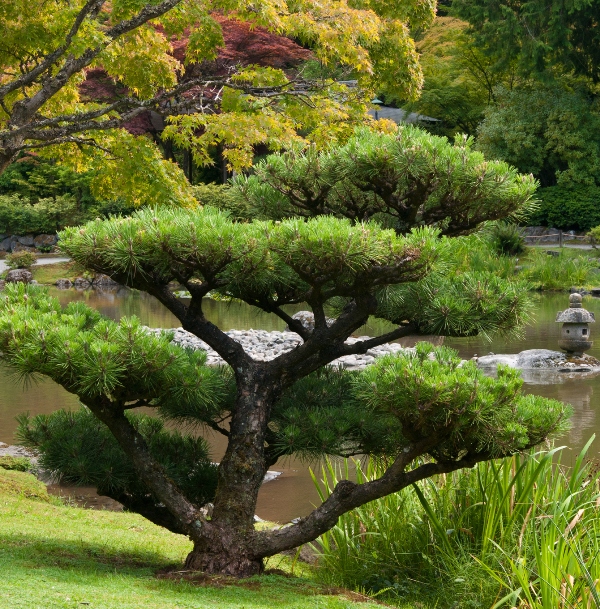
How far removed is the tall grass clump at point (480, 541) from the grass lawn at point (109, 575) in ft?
1.46

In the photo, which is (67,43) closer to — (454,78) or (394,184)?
(394,184)

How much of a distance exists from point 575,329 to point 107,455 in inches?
390

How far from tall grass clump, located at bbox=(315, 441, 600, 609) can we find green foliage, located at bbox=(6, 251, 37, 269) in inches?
884

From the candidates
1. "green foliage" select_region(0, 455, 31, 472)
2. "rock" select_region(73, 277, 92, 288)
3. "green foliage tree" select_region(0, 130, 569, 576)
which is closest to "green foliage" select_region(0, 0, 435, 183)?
"green foliage" select_region(0, 455, 31, 472)

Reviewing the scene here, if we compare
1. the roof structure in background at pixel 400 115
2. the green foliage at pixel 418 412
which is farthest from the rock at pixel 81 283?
the green foliage at pixel 418 412

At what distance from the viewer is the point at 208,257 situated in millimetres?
3662

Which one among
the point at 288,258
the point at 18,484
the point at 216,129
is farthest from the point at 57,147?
the point at 288,258

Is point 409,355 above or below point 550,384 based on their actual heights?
above

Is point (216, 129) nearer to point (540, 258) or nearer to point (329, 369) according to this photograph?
point (329, 369)

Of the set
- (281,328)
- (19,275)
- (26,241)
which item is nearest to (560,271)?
(281,328)

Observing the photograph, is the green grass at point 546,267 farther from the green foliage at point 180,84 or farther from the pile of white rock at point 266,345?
the green foliage at point 180,84

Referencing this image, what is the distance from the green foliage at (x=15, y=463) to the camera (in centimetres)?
712

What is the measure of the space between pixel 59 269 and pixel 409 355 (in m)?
24.4

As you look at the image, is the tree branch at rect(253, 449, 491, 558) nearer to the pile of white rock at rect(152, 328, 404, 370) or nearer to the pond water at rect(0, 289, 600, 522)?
the pond water at rect(0, 289, 600, 522)
